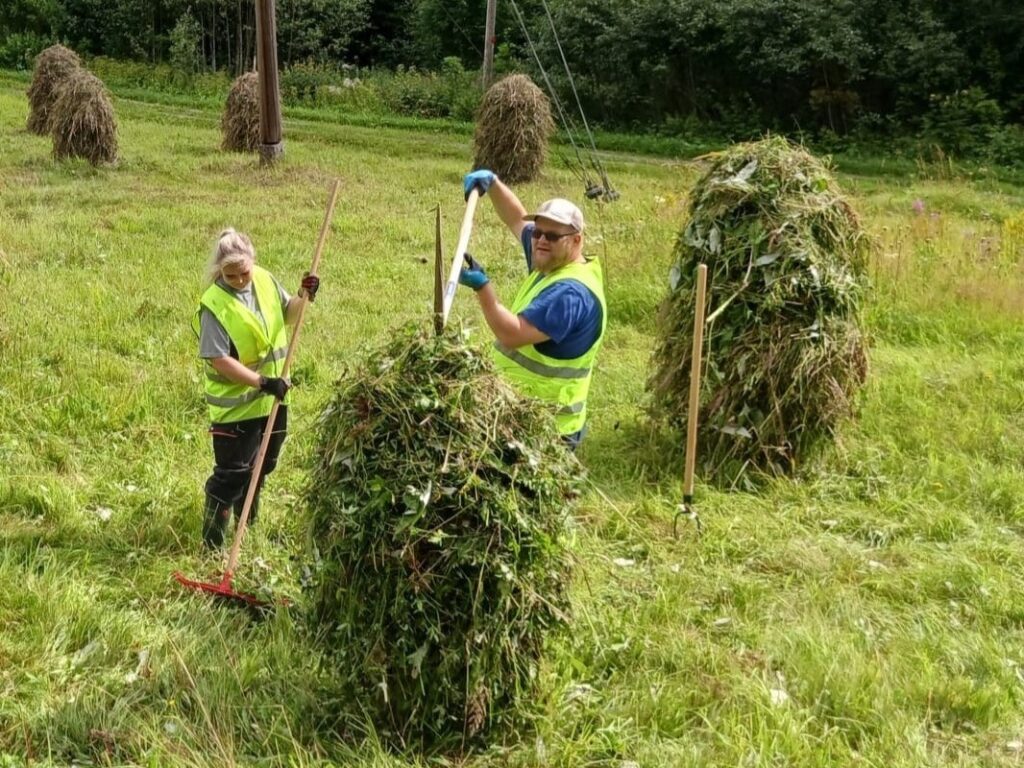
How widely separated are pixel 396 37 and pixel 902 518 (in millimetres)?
35911

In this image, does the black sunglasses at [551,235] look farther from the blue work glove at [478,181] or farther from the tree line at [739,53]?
the tree line at [739,53]

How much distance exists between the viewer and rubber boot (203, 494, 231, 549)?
15.4 feet

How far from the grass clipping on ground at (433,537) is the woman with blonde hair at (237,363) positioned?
1.45m

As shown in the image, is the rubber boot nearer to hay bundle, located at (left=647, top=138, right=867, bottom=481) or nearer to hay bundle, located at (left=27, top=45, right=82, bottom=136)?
hay bundle, located at (left=647, top=138, right=867, bottom=481)

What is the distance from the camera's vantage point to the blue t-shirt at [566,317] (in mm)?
4070

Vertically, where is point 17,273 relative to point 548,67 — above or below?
below

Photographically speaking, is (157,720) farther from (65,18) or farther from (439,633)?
(65,18)

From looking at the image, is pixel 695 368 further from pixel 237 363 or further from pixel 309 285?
pixel 237 363

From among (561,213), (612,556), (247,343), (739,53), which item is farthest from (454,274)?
(739,53)

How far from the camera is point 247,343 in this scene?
461cm

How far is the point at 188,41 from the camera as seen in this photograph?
32.9m

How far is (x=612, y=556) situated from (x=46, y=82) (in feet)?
57.5

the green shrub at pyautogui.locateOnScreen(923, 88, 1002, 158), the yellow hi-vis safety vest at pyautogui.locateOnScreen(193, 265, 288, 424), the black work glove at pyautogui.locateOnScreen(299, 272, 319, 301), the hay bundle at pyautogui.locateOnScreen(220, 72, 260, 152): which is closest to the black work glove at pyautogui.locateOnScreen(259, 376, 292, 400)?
the yellow hi-vis safety vest at pyautogui.locateOnScreen(193, 265, 288, 424)

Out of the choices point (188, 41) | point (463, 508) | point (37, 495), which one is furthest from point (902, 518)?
point (188, 41)
